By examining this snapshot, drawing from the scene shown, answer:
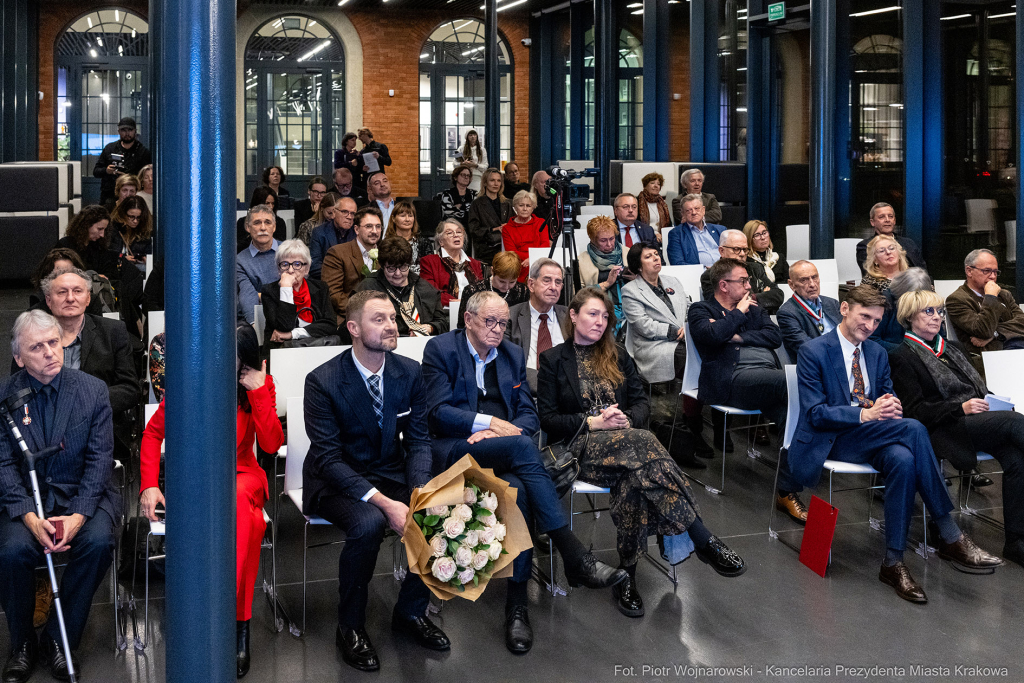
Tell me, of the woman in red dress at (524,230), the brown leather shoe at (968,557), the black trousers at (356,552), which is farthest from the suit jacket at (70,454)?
the woman in red dress at (524,230)

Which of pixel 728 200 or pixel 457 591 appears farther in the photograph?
pixel 728 200

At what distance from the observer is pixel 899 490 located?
4.44 m

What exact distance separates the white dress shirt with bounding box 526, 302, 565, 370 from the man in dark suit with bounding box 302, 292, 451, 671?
1.29 m

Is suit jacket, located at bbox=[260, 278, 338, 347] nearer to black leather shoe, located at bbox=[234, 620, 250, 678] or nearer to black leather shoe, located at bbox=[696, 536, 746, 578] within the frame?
black leather shoe, located at bbox=[234, 620, 250, 678]

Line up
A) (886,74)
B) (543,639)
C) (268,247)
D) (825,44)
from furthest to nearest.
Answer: (886,74), (825,44), (268,247), (543,639)

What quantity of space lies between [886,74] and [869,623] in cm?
704

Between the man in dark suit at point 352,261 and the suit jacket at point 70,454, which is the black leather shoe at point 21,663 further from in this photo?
the man in dark suit at point 352,261

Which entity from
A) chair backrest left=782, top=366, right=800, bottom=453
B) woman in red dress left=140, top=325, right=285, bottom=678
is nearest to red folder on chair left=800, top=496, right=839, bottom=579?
chair backrest left=782, top=366, right=800, bottom=453

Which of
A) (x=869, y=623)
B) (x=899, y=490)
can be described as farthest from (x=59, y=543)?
(x=899, y=490)

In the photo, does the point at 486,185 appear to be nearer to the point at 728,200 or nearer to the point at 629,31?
the point at 728,200

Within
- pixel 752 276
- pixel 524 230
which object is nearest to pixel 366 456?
pixel 752 276

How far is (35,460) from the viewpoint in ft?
11.6

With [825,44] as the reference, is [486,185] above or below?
below

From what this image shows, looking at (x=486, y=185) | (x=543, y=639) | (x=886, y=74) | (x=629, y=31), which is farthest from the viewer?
(x=629, y=31)
